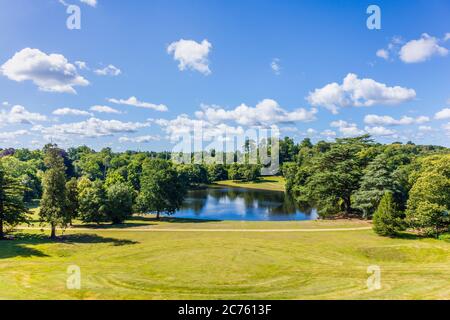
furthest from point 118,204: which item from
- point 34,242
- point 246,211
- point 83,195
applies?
point 246,211

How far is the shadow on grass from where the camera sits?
28005mm

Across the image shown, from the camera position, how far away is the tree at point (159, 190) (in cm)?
5153

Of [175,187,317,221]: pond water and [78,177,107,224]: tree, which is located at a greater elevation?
[78,177,107,224]: tree

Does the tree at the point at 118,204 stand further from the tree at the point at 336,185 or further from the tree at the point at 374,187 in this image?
the tree at the point at 374,187

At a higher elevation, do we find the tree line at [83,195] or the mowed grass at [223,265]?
the tree line at [83,195]

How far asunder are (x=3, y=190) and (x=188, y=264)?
25990 mm

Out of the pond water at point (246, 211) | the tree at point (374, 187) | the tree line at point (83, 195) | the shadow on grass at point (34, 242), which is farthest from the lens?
the pond water at point (246, 211)

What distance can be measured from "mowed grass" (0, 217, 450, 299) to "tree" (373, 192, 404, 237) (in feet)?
3.86

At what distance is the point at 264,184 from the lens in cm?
12700

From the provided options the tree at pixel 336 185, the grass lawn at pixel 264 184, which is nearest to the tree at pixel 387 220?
the tree at pixel 336 185

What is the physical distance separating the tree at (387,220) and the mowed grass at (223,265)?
3.86 feet

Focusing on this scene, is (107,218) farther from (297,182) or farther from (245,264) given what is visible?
(297,182)

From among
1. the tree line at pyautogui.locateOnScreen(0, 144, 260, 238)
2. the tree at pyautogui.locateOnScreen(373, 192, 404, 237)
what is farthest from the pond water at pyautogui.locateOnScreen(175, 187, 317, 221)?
the tree at pyautogui.locateOnScreen(373, 192, 404, 237)

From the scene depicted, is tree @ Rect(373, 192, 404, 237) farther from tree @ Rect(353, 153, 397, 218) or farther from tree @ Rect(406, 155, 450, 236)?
tree @ Rect(353, 153, 397, 218)
